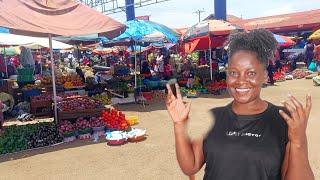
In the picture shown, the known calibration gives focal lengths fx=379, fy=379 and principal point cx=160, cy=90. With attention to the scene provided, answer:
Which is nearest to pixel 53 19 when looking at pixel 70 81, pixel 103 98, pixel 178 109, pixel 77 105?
pixel 77 105

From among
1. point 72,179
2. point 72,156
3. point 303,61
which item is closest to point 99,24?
point 72,156

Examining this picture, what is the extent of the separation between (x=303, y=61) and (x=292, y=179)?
2691 cm

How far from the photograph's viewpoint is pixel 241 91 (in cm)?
230

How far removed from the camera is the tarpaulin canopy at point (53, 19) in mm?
7641

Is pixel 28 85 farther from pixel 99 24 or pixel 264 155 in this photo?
pixel 264 155

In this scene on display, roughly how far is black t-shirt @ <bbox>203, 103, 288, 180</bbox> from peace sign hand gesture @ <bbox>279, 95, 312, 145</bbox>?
10 cm

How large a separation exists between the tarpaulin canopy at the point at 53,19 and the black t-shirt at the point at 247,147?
20.5 feet

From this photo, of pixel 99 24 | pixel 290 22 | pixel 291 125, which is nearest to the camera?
pixel 291 125

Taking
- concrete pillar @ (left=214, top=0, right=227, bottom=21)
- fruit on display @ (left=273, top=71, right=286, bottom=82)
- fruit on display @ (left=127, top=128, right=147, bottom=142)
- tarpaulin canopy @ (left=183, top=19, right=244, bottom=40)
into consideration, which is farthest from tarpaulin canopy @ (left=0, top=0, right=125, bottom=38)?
concrete pillar @ (left=214, top=0, right=227, bottom=21)

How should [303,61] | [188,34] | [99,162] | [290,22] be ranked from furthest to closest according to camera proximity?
[290,22] → [303,61] → [188,34] → [99,162]

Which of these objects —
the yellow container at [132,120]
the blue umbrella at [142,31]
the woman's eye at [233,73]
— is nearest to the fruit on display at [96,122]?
the yellow container at [132,120]

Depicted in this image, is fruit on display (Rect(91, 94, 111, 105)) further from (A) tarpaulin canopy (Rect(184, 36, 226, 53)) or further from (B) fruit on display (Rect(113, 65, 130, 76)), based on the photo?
(A) tarpaulin canopy (Rect(184, 36, 226, 53))

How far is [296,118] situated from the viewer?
1919 mm

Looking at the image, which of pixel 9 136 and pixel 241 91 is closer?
pixel 241 91
